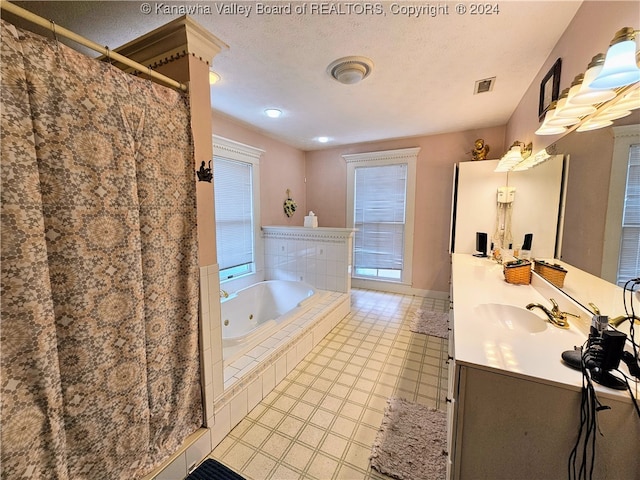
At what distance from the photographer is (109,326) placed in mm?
986

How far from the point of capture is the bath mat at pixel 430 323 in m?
2.73

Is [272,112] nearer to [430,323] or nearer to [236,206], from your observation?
[236,206]

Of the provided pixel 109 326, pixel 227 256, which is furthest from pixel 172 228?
pixel 227 256

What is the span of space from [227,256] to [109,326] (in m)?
2.15

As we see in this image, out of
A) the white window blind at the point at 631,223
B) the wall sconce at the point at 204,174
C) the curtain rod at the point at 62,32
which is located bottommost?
the white window blind at the point at 631,223

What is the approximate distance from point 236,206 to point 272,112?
1184 millimetres

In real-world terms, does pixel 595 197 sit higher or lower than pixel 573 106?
lower

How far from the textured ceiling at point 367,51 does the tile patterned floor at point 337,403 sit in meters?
2.37

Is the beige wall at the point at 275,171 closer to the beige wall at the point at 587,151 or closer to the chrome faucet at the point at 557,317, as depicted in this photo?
the beige wall at the point at 587,151

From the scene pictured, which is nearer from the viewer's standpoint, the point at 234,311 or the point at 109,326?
the point at 109,326

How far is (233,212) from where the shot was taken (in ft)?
10.3

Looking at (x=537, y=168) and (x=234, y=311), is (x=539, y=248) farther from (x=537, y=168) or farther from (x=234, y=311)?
(x=234, y=311)

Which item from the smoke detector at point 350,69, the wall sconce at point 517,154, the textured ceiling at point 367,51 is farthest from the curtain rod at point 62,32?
the wall sconce at point 517,154

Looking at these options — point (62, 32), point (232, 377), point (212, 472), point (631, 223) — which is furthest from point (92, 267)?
point (631, 223)
